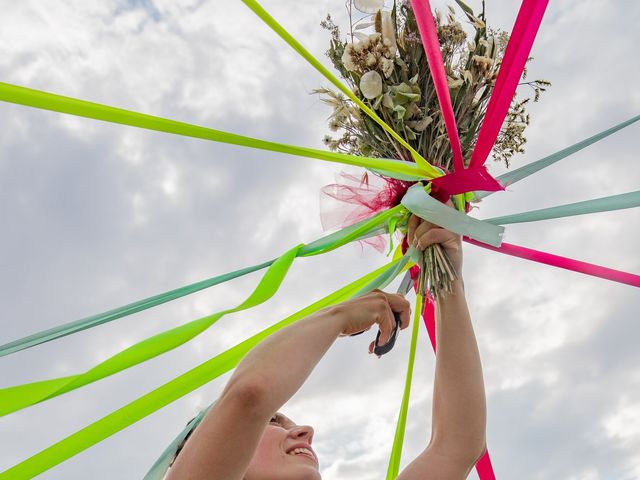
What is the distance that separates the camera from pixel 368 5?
2652mm

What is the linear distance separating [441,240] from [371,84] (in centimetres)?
64

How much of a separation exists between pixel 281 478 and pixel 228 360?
19.9 inches

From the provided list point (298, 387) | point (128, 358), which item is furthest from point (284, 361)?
point (128, 358)

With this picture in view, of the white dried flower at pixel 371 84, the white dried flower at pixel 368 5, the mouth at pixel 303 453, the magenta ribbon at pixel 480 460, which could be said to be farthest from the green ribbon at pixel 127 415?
the white dried flower at pixel 368 5

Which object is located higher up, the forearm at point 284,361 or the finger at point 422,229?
the finger at point 422,229

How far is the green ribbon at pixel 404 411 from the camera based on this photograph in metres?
2.66

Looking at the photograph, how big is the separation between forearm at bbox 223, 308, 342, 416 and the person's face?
1.26 ft

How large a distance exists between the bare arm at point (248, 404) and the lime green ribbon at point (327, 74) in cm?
91

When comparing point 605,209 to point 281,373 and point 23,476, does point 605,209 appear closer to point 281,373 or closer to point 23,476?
point 281,373

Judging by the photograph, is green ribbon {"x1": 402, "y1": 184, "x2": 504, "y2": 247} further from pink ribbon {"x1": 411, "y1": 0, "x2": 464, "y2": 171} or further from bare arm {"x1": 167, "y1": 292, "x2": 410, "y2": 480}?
bare arm {"x1": 167, "y1": 292, "x2": 410, "y2": 480}

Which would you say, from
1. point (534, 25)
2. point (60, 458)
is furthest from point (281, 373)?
point (534, 25)

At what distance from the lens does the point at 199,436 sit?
156 cm

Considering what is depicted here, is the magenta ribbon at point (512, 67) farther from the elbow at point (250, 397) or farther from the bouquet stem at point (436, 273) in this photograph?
the elbow at point (250, 397)

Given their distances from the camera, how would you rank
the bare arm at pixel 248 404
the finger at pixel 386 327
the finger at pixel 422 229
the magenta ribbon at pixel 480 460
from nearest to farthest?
the bare arm at pixel 248 404, the finger at pixel 386 327, the finger at pixel 422 229, the magenta ribbon at pixel 480 460
